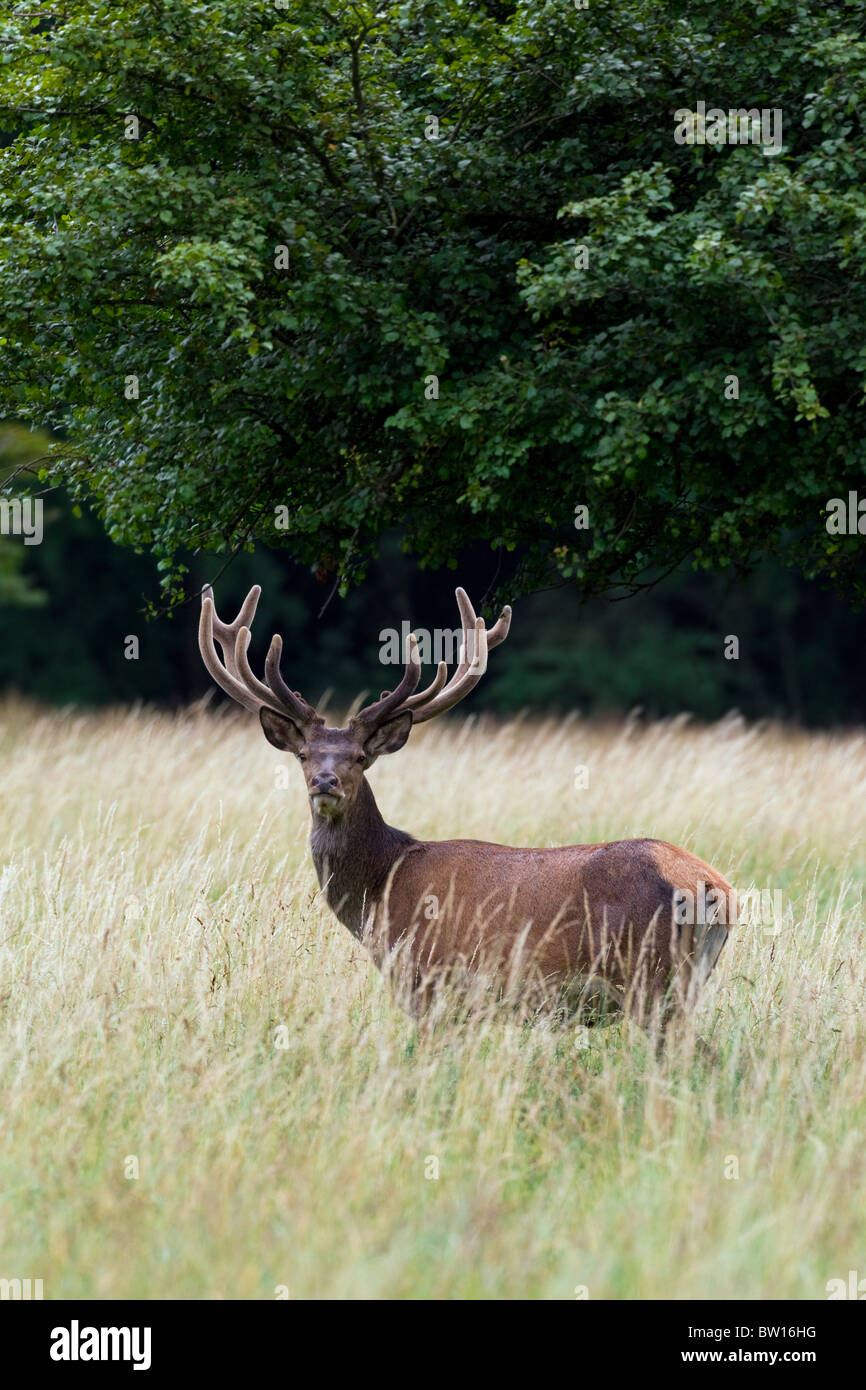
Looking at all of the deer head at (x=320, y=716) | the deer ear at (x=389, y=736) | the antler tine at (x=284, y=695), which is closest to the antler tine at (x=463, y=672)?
the deer head at (x=320, y=716)

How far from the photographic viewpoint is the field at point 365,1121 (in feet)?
14.1

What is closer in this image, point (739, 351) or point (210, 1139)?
point (210, 1139)

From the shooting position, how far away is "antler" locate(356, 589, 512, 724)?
700cm

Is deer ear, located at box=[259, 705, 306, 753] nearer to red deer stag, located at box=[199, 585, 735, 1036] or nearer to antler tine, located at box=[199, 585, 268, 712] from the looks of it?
red deer stag, located at box=[199, 585, 735, 1036]

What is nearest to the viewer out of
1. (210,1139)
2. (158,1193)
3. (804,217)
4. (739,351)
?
(158,1193)

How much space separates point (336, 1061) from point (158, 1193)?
3.97ft

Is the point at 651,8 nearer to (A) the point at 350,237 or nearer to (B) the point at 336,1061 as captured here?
(A) the point at 350,237

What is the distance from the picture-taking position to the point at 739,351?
820 cm

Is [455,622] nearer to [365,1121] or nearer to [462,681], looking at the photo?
[462,681]

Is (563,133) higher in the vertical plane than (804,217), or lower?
higher

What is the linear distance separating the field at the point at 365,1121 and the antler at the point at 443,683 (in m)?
0.96

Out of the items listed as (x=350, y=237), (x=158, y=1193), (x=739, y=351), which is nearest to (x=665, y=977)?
(x=158, y=1193)

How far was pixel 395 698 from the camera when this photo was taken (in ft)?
23.1

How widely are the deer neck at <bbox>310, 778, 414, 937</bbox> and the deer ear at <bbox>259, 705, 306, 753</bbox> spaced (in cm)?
33
